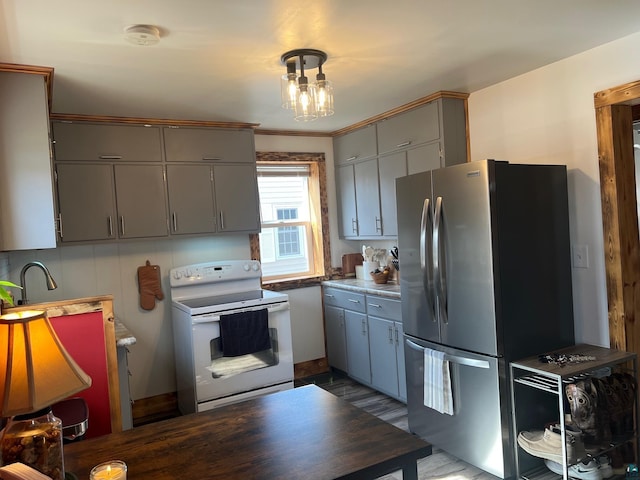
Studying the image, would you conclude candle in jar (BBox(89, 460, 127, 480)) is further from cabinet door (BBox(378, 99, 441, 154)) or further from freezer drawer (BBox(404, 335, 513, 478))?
cabinet door (BBox(378, 99, 441, 154))

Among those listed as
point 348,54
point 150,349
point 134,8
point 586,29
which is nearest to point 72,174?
point 150,349

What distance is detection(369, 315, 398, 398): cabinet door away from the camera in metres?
3.72

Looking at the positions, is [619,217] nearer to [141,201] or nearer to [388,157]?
[388,157]

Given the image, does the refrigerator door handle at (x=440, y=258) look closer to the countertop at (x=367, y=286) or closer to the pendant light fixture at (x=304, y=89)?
the countertop at (x=367, y=286)

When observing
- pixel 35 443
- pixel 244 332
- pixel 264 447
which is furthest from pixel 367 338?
pixel 35 443

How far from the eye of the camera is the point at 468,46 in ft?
8.23

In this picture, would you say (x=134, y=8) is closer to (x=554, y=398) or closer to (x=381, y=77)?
(x=381, y=77)

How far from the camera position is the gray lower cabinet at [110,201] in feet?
11.2

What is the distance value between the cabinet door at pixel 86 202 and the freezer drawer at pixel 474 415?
2396 millimetres

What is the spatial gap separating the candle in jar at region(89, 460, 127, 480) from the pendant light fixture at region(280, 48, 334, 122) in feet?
5.72

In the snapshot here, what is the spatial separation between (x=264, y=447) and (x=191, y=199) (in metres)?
2.73

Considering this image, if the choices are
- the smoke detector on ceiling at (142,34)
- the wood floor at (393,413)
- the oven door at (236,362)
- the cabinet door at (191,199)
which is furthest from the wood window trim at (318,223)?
the smoke detector on ceiling at (142,34)

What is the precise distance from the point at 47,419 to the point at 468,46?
2.45 m

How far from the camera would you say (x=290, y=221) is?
183 inches
